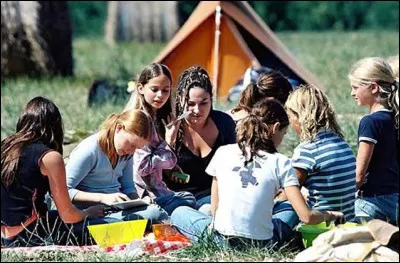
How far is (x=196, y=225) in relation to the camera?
559 cm

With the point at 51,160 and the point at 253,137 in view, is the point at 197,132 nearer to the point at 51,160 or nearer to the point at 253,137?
the point at 253,137

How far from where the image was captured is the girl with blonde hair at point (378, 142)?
600cm

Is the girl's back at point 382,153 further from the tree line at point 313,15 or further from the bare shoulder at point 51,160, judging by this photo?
the tree line at point 313,15

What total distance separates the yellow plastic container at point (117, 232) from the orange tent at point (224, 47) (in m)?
A: 4.83

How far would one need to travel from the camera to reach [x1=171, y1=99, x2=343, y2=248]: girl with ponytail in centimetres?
526

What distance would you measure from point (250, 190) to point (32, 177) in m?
1.10

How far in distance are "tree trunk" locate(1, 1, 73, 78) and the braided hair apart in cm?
724

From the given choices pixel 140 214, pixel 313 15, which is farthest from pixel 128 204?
pixel 313 15

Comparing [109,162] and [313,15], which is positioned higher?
[313,15]

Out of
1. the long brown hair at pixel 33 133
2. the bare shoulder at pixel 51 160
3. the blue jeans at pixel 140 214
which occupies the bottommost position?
the blue jeans at pixel 140 214

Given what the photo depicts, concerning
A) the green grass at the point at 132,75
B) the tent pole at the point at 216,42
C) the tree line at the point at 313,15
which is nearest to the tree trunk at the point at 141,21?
the tree line at the point at 313,15

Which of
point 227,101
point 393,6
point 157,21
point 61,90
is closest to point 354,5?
point 393,6

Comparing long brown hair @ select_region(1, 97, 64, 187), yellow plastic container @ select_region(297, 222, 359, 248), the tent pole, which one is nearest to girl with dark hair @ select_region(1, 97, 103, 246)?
long brown hair @ select_region(1, 97, 64, 187)

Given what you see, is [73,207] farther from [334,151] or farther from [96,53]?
[96,53]
